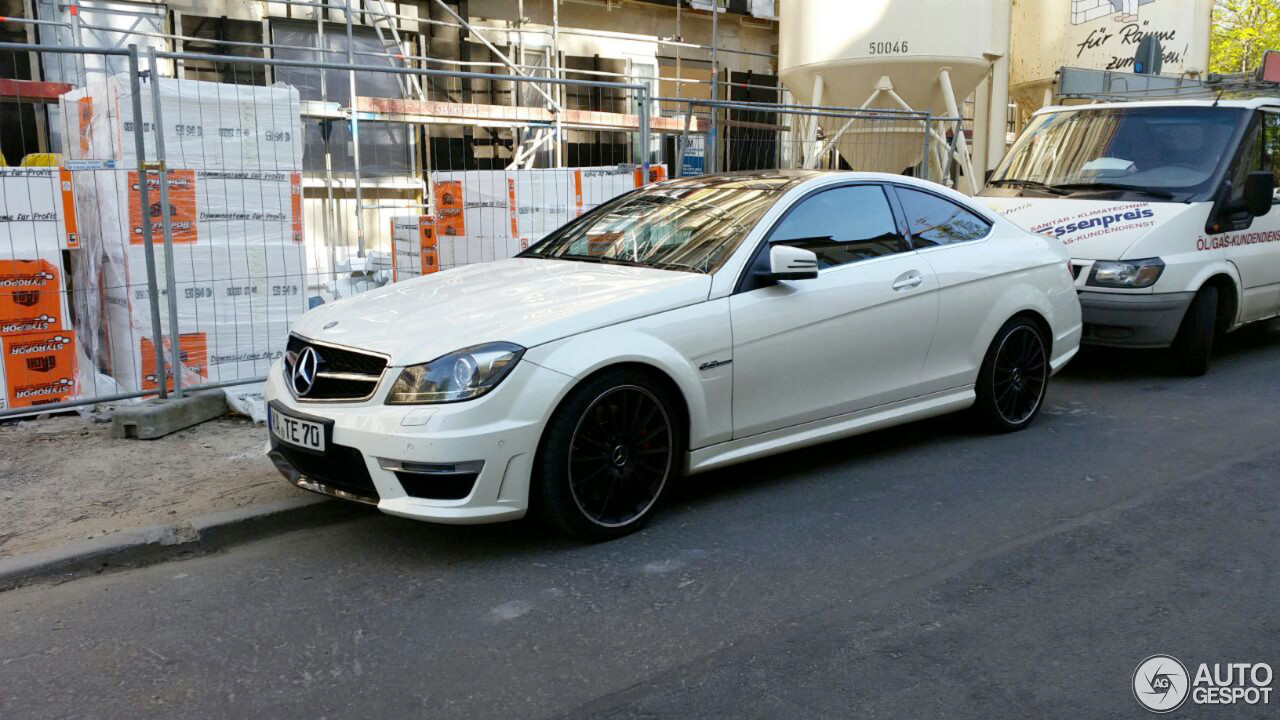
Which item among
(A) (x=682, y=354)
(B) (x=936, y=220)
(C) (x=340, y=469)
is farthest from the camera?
(B) (x=936, y=220)

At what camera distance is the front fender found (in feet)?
14.2

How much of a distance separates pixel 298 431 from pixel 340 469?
0.28m

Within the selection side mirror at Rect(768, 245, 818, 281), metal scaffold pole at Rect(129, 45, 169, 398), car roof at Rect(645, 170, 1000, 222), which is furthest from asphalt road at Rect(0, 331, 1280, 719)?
metal scaffold pole at Rect(129, 45, 169, 398)

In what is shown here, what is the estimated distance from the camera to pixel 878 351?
551cm

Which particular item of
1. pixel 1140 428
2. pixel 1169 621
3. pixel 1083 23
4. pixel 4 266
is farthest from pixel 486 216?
pixel 1083 23

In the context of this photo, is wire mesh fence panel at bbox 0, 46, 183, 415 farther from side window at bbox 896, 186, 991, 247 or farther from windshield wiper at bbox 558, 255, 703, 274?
side window at bbox 896, 186, 991, 247

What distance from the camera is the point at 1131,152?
8.44 metres

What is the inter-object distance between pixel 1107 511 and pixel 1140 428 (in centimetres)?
185

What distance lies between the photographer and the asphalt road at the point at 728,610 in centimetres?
333

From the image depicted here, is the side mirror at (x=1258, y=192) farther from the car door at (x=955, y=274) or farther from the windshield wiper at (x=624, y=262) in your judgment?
the windshield wiper at (x=624, y=262)

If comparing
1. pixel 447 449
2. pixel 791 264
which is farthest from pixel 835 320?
pixel 447 449

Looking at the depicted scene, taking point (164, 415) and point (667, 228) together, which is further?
point (164, 415)

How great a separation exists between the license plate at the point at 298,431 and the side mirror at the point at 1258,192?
7.14 meters

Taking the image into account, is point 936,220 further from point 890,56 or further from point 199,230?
point 890,56
